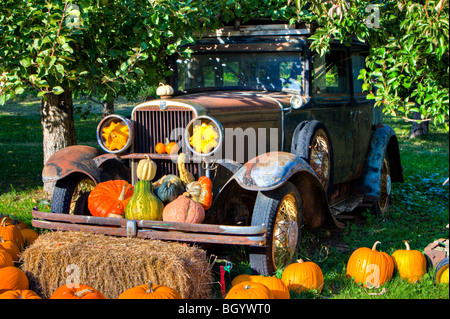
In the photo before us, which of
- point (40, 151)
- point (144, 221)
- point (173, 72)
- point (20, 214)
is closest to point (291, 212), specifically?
point (144, 221)

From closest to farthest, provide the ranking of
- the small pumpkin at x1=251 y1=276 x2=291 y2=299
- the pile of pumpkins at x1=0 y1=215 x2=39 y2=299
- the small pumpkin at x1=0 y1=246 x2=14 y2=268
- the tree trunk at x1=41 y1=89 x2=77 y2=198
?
the pile of pumpkins at x1=0 y1=215 x2=39 y2=299 → the small pumpkin at x1=251 y1=276 x2=291 y2=299 → the small pumpkin at x1=0 y1=246 x2=14 y2=268 → the tree trunk at x1=41 y1=89 x2=77 y2=198

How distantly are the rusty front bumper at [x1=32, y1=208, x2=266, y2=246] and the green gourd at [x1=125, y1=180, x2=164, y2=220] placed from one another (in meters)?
0.12

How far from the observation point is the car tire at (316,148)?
505 cm

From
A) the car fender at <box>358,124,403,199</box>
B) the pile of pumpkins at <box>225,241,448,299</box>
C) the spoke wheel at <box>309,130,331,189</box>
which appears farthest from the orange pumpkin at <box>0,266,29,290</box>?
the car fender at <box>358,124,403,199</box>

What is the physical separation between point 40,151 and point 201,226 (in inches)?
350

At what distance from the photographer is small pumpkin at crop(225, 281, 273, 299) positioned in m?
3.45

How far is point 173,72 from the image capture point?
19.1ft

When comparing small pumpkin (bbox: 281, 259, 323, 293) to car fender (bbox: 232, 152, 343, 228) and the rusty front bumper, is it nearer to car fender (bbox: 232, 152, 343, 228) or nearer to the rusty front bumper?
the rusty front bumper

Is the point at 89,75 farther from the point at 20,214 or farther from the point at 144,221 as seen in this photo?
the point at 144,221

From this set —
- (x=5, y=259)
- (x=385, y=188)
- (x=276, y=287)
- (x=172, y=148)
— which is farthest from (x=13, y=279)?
(x=385, y=188)

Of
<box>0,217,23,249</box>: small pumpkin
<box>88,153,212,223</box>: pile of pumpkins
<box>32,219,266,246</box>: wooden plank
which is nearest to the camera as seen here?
<box>32,219,266,246</box>: wooden plank

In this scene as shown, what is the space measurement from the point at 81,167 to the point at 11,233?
0.94 m

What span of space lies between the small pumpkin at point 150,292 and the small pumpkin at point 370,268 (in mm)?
1601
